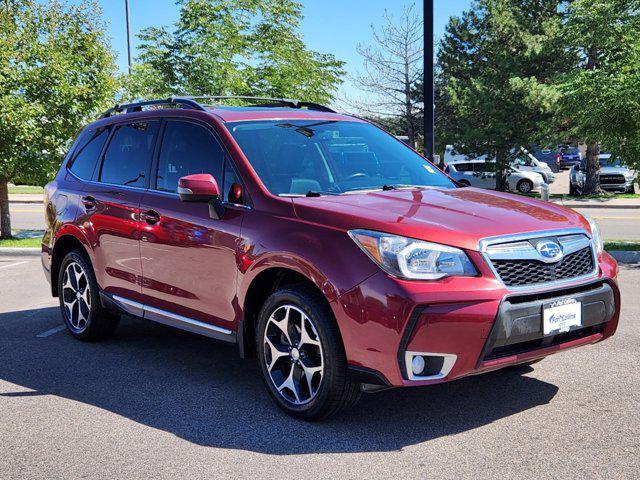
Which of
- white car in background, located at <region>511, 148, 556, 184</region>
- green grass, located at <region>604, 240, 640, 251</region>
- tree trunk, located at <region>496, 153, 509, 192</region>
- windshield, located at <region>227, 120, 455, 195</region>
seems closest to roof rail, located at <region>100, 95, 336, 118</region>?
windshield, located at <region>227, 120, 455, 195</region>

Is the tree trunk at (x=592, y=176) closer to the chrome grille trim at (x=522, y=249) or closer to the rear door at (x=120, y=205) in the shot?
the rear door at (x=120, y=205)

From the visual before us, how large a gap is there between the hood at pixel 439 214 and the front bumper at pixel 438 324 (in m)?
0.26

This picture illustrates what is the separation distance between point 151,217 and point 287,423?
1.93 m

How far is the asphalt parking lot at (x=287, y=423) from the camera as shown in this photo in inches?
148

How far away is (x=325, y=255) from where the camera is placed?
13.5 feet

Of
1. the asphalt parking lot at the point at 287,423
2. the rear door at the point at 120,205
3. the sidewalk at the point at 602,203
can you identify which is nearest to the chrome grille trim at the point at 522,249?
the asphalt parking lot at the point at 287,423

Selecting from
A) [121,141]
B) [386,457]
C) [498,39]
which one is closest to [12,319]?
[121,141]

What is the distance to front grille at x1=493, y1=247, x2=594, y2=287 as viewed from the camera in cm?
395

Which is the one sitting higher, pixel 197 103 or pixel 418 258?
pixel 197 103

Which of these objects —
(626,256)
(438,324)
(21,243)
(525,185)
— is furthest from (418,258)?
(525,185)

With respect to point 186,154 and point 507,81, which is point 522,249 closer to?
point 186,154

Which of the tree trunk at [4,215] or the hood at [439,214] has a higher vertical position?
the hood at [439,214]

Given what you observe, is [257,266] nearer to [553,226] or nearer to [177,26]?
[553,226]

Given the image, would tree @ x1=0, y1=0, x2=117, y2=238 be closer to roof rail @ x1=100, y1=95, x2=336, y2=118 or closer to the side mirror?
roof rail @ x1=100, y1=95, x2=336, y2=118
